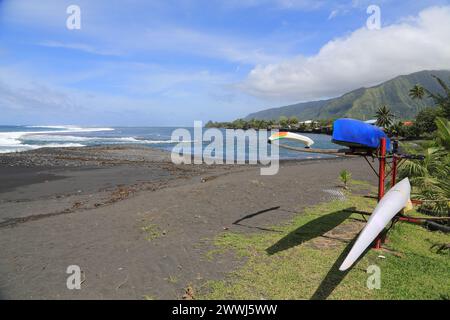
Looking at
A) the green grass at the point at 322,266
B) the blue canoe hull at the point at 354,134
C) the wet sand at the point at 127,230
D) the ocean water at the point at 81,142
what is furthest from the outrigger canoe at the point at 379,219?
the ocean water at the point at 81,142

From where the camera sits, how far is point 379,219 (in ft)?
16.8

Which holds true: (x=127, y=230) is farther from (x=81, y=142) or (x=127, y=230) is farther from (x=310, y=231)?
(x=81, y=142)

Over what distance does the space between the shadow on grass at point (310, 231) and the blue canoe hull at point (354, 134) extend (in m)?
2.17

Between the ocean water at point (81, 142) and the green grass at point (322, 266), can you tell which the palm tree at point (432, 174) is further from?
the ocean water at point (81, 142)

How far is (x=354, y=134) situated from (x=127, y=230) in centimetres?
617

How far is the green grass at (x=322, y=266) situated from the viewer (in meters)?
5.45

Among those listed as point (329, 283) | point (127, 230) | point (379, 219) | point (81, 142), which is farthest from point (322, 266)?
point (81, 142)

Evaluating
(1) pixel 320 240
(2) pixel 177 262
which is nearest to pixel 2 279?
(2) pixel 177 262

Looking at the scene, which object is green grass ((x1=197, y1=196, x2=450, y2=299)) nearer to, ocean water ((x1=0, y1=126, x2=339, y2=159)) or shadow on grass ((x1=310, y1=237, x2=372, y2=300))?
shadow on grass ((x1=310, y1=237, x2=372, y2=300))

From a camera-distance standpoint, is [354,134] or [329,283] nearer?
[329,283]

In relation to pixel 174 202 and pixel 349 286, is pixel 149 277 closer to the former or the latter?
pixel 349 286

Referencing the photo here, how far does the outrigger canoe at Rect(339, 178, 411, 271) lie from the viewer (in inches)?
170

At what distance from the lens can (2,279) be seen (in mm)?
5953
